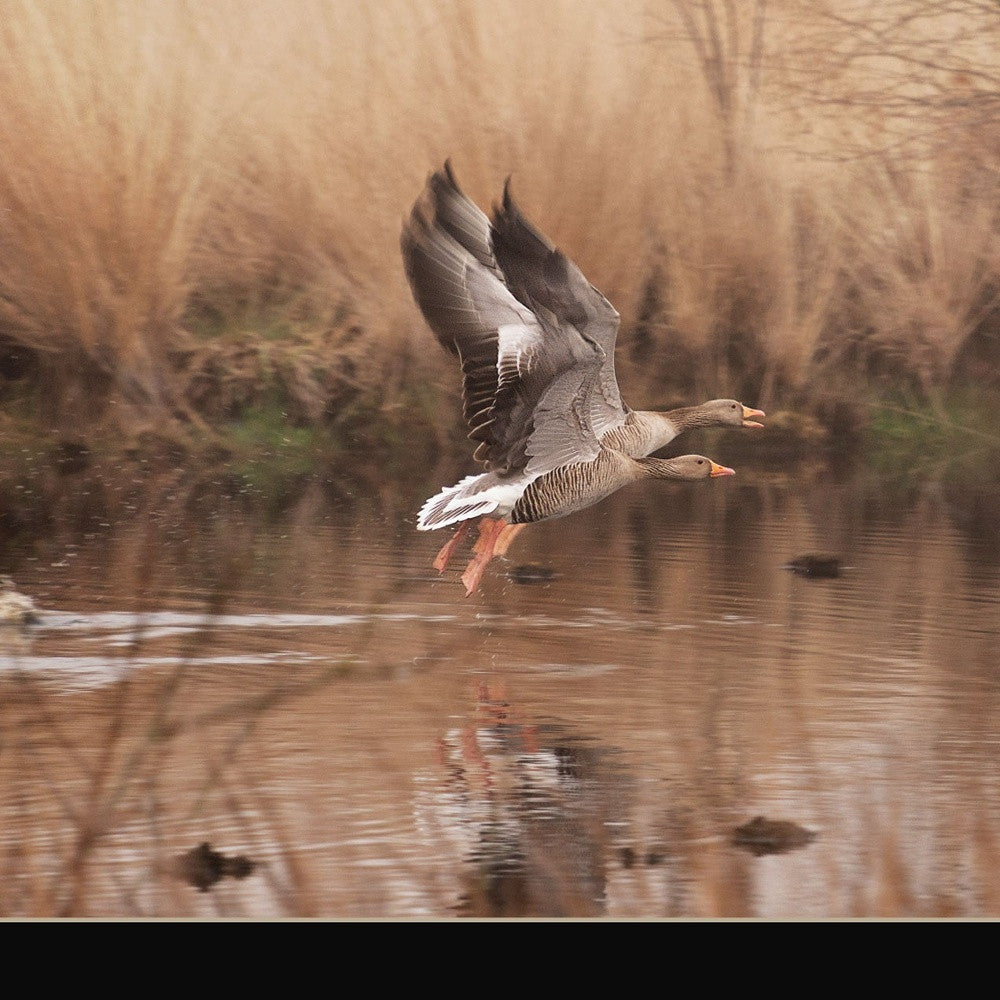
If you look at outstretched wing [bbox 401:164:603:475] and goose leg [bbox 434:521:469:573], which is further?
goose leg [bbox 434:521:469:573]

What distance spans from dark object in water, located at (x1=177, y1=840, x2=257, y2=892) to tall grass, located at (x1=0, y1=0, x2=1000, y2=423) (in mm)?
8560

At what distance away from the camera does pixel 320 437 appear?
1384 cm

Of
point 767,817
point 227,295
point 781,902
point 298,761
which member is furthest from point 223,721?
point 227,295

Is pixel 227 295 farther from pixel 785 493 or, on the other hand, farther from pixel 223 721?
pixel 223 721

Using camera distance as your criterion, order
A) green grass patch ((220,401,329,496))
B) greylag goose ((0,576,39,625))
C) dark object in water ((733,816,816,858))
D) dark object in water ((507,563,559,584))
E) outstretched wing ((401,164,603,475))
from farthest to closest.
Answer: green grass patch ((220,401,329,496)) → dark object in water ((507,563,559,584)) → outstretched wing ((401,164,603,475)) → greylag goose ((0,576,39,625)) → dark object in water ((733,816,816,858))

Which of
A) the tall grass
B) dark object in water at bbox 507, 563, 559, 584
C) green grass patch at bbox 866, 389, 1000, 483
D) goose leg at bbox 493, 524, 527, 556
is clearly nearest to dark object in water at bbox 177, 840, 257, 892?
goose leg at bbox 493, 524, 527, 556

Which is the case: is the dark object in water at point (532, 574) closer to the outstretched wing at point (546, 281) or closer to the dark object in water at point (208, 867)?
the outstretched wing at point (546, 281)

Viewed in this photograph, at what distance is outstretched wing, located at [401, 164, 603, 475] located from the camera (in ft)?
26.5

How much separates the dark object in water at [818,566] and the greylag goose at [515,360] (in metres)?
0.91

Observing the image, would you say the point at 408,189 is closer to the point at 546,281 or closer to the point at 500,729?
the point at 546,281

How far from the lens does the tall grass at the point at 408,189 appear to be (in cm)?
1297

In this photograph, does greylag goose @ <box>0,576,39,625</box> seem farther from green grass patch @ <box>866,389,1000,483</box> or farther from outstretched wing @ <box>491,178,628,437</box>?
green grass patch @ <box>866,389,1000,483</box>

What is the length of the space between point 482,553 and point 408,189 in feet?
17.0

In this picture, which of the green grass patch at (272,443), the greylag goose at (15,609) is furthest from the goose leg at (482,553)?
the green grass patch at (272,443)
